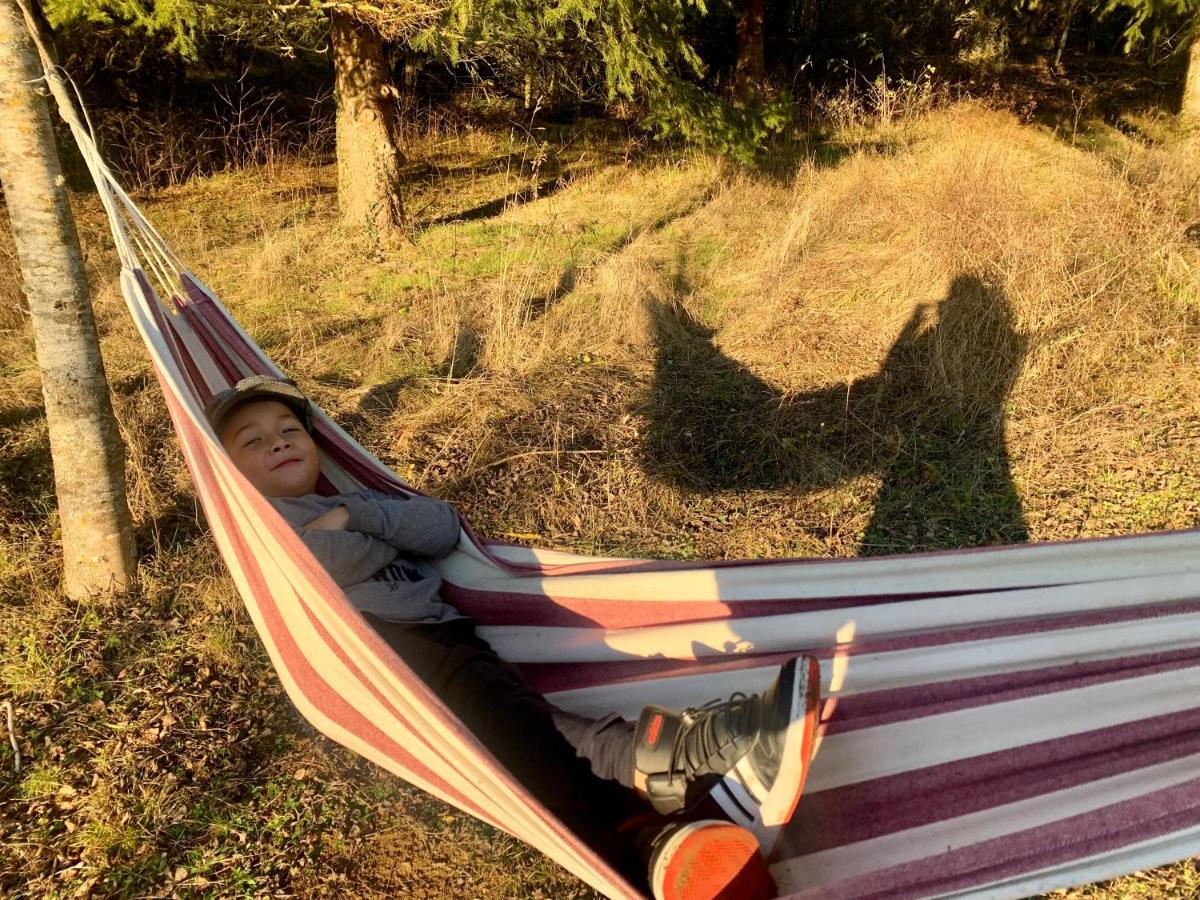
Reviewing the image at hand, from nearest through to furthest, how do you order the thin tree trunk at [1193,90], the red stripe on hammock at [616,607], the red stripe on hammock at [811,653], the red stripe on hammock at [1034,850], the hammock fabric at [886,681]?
the red stripe on hammock at [1034,850] → the hammock fabric at [886,681] → the red stripe on hammock at [811,653] → the red stripe on hammock at [616,607] → the thin tree trunk at [1193,90]

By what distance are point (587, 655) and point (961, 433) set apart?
1.96 metres

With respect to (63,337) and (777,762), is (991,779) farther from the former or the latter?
(63,337)

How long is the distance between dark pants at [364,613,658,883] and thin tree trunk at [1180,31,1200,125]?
7.25m

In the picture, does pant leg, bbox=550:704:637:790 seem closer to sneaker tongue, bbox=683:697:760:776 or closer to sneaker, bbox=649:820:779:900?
sneaker tongue, bbox=683:697:760:776

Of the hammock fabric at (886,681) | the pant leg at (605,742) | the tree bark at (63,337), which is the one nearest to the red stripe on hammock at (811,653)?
the hammock fabric at (886,681)

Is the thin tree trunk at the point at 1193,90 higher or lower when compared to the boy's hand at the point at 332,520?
higher

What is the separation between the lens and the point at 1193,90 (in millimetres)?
6629

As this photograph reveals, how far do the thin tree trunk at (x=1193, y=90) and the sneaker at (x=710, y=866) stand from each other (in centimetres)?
735

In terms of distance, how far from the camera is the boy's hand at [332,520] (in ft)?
6.03

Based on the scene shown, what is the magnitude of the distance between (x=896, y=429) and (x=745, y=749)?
2100 millimetres

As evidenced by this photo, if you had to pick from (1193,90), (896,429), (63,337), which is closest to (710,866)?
(63,337)

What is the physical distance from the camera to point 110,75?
7754 millimetres

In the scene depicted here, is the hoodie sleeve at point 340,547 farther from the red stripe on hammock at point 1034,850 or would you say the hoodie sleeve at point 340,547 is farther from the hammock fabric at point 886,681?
the red stripe on hammock at point 1034,850

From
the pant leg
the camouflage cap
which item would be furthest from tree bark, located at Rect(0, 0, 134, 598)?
the pant leg
